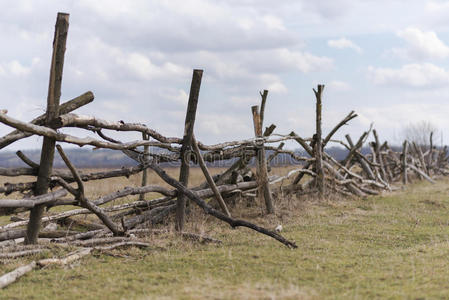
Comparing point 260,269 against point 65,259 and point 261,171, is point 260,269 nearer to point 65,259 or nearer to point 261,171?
point 65,259

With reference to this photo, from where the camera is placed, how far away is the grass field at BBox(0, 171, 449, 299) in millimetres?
4160

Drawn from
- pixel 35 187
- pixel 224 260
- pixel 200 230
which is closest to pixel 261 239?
pixel 200 230

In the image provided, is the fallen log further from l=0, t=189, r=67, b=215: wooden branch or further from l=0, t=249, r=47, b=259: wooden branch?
l=0, t=249, r=47, b=259: wooden branch

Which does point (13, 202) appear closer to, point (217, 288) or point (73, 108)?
point (73, 108)

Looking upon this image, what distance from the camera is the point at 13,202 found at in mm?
5102

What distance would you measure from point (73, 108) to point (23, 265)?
1889 mm

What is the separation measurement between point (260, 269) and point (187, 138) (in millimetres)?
2637

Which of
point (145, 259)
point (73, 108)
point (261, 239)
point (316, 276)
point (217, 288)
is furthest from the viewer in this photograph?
point (261, 239)

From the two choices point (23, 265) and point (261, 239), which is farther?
point (261, 239)

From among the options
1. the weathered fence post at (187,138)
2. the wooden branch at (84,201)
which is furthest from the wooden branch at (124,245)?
the weathered fence post at (187,138)

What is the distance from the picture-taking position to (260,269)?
4898 millimetres

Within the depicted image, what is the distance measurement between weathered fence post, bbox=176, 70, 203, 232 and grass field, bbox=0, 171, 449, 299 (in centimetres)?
27

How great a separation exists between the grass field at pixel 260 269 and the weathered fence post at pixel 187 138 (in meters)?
0.27

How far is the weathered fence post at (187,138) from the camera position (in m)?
6.98
